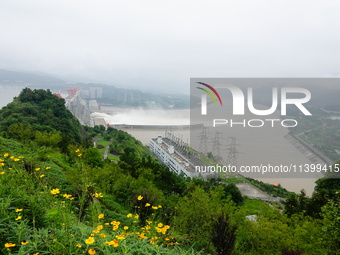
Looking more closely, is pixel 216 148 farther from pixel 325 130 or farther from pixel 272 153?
pixel 325 130

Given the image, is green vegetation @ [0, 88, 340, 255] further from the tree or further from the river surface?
the river surface

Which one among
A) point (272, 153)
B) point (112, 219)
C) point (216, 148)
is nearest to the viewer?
point (112, 219)

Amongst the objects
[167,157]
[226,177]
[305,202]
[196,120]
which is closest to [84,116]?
[196,120]

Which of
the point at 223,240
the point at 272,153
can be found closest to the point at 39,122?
the point at 223,240

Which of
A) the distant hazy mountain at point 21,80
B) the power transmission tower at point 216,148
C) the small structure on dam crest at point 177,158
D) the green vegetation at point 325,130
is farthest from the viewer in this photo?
the distant hazy mountain at point 21,80

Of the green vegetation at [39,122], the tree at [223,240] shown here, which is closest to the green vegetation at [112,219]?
the tree at [223,240]

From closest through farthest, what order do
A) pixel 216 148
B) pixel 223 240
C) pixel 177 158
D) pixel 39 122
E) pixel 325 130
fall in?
pixel 223 240 → pixel 39 122 → pixel 325 130 → pixel 177 158 → pixel 216 148

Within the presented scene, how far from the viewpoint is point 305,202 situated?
340 inches

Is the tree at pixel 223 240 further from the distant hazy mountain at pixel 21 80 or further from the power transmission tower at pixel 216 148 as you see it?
the distant hazy mountain at pixel 21 80

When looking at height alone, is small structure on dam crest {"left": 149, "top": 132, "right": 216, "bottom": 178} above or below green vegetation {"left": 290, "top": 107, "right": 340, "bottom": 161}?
below

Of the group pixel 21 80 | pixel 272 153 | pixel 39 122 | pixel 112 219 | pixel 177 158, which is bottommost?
pixel 177 158

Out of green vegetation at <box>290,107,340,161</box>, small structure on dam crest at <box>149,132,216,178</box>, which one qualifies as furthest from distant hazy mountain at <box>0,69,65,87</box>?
green vegetation at <box>290,107,340,161</box>

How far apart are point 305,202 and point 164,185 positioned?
196 inches

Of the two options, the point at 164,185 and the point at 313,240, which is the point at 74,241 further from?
the point at 164,185
